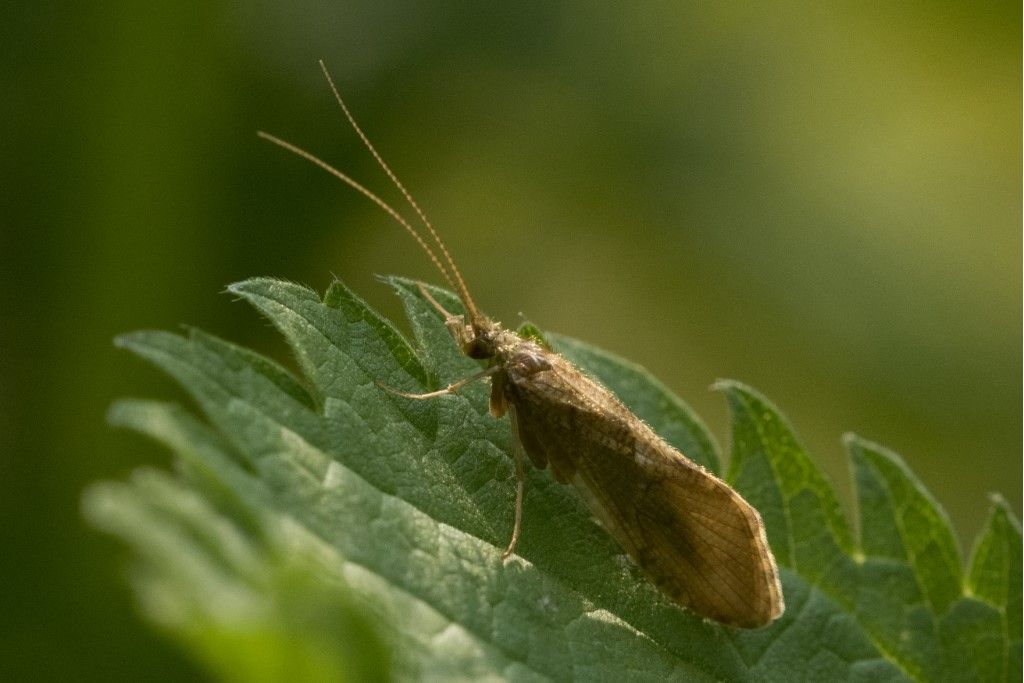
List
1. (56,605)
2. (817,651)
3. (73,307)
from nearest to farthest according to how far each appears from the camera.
Result: (817,651) → (56,605) → (73,307)

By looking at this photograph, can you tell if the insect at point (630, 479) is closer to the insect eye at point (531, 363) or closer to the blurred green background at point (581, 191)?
the insect eye at point (531, 363)

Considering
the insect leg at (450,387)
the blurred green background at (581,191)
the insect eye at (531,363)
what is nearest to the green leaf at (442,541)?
the insect leg at (450,387)

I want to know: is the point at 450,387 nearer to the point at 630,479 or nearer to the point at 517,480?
the point at 517,480

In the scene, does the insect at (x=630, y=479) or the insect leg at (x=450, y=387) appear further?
the insect at (x=630, y=479)

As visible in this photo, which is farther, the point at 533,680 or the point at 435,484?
the point at 435,484

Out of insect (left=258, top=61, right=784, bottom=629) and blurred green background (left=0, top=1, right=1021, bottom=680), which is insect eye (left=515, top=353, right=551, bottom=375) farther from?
blurred green background (left=0, top=1, right=1021, bottom=680)

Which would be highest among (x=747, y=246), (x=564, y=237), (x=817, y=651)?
(x=747, y=246)

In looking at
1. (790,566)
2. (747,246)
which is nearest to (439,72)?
(747,246)

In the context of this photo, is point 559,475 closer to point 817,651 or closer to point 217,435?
point 817,651
